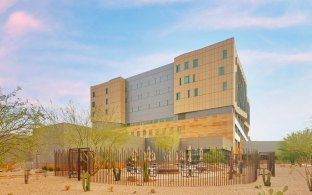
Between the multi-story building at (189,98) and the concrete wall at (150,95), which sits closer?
the multi-story building at (189,98)

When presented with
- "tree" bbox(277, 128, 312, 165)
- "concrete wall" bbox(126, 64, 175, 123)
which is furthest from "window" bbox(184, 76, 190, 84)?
"tree" bbox(277, 128, 312, 165)

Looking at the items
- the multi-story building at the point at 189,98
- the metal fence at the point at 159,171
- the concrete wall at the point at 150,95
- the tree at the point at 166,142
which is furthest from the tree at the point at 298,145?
the concrete wall at the point at 150,95

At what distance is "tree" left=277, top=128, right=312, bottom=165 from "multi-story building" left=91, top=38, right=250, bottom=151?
8413mm

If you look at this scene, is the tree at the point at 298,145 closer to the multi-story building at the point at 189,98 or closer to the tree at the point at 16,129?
the multi-story building at the point at 189,98

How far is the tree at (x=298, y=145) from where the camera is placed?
49.6 metres

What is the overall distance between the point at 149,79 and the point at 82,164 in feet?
217

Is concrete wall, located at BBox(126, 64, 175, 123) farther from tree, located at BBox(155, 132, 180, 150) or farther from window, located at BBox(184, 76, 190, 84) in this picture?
tree, located at BBox(155, 132, 180, 150)

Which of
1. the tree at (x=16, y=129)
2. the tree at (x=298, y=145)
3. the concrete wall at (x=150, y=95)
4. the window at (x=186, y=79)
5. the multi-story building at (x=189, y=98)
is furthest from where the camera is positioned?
the concrete wall at (x=150, y=95)

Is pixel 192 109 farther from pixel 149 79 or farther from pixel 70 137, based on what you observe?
pixel 70 137

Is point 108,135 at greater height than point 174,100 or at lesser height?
lesser

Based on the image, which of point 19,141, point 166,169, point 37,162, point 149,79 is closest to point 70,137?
point 37,162

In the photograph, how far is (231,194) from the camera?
18047 millimetres

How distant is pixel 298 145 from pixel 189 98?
32.7 metres

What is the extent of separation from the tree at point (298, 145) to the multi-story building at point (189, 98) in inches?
331
